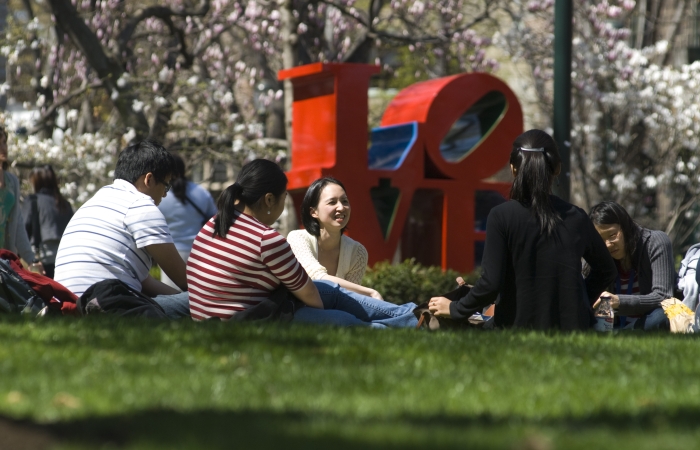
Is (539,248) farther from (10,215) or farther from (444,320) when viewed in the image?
(10,215)

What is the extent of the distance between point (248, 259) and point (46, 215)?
5447mm

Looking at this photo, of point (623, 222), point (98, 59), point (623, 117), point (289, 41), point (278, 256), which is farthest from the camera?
point (623, 117)

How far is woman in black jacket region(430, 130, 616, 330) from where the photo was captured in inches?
222

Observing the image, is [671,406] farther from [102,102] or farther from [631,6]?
[102,102]

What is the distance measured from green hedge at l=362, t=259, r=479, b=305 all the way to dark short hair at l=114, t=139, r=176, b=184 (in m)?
4.06

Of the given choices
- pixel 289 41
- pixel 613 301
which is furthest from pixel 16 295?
pixel 289 41

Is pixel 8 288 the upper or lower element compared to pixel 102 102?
lower

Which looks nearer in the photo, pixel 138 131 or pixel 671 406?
pixel 671 406

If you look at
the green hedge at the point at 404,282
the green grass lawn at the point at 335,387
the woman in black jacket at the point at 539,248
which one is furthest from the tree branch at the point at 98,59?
the woman in black jacket at the point at 539,248

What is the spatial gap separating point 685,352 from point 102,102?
689 inches

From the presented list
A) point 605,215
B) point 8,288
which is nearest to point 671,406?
point 605,215

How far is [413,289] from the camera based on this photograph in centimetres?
1059

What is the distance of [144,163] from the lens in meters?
6.59

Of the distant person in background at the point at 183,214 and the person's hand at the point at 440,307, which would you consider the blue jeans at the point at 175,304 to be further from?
the distant person in background at the point at 183,214
